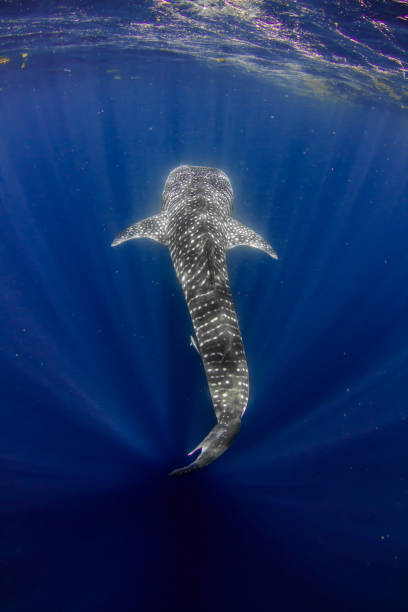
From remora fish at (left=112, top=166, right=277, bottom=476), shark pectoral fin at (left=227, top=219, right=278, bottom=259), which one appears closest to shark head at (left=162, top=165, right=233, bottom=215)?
remora fish at (left=112, top=166, right=277, bottom=476)

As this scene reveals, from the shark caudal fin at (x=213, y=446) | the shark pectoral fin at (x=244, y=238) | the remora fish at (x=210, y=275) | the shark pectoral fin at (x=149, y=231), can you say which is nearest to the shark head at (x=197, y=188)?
the remora fish at (x=210, y=275)

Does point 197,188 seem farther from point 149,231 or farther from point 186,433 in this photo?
point 186,433

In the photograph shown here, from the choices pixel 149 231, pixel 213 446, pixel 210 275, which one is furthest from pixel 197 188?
pixel 213 446

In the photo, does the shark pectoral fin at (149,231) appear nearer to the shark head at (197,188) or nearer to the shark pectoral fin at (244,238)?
the shark head at (197,188)

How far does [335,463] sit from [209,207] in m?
6.14

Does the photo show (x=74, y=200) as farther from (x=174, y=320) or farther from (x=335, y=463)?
(x=335, y=463)

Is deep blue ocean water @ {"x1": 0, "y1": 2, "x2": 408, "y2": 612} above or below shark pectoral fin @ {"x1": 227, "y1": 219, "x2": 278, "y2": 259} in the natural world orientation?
below

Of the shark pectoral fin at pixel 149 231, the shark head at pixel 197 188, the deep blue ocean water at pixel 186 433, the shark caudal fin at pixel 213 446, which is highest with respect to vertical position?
the shark head at pixel 197 188

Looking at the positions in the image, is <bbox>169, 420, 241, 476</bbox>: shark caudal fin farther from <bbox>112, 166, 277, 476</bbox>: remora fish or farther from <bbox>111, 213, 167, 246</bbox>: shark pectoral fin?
<bbox>111, 213, 167, 246</bbox>: shark pectoral fin

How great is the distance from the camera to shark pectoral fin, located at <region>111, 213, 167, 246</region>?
7.78 m

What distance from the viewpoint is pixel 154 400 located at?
6.86m

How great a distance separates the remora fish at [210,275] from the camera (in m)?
3.87

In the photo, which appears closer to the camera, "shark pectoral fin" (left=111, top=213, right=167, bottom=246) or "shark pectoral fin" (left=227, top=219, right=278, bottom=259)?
"shark pectoral fin" (left=227, top=219, right=278, bottom=259)

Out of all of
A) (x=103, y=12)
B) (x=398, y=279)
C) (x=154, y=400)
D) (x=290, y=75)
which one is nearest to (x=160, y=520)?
(x=154, y=400)
